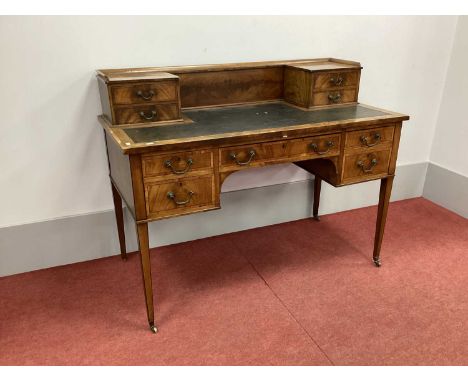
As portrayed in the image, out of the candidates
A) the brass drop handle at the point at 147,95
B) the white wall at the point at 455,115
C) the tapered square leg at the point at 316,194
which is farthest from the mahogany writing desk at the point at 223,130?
the white wall at the point at 455,115

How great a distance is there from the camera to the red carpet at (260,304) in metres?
1.76

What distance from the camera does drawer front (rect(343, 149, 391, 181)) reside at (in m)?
2.04

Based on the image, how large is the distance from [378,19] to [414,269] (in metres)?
1.49

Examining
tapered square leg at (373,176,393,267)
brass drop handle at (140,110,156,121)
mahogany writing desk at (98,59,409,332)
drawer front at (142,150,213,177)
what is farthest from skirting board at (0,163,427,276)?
drawer front at (142,150,213,177)

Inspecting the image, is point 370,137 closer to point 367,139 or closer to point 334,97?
point 367,139

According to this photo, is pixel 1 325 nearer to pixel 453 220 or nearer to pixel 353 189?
pixel 353 189

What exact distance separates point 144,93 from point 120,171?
0.36 meters

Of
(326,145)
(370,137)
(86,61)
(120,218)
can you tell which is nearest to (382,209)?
(370,137)

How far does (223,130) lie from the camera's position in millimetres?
1791

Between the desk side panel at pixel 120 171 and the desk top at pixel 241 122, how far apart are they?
94 mm

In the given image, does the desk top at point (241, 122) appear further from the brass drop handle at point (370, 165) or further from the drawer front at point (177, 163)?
the brass drop handle at point (370, 165)

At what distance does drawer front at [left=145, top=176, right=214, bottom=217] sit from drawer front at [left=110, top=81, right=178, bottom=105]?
415 millimetres

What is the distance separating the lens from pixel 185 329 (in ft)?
6.22
